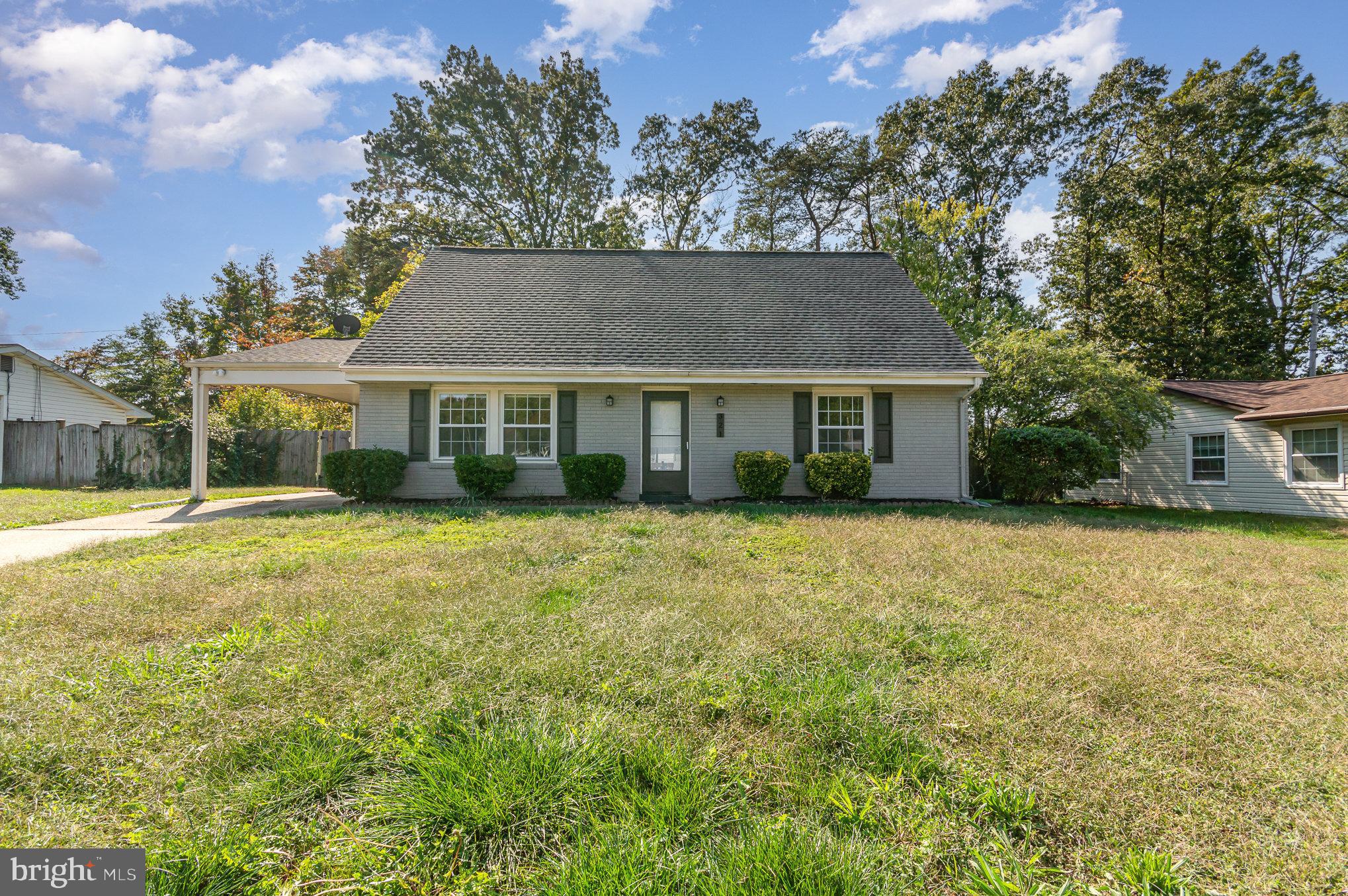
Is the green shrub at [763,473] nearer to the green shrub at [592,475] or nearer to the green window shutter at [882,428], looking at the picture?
the green window shutter at [882,428]

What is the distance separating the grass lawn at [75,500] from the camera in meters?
8.55

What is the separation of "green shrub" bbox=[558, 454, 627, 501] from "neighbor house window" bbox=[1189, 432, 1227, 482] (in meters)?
14.3

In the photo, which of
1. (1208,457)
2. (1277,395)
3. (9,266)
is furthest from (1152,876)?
(9,266)

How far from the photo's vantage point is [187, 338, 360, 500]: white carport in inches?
397

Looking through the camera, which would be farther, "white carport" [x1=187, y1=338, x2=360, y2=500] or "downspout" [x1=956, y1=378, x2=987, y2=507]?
"downspout" [x1=956, y1=378, x2=987, y2=507]

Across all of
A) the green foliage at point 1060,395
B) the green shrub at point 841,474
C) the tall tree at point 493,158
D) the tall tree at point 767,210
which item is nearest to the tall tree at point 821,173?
the tall tree at point 767,210

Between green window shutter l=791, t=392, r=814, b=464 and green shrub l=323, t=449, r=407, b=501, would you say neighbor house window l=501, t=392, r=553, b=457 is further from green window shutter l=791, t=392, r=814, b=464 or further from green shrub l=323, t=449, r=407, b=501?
green window shutter l=791, t=392, r=814, b=464

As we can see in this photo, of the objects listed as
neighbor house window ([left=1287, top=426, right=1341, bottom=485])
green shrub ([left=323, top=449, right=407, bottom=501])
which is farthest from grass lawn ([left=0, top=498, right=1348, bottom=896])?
neighbor house window ([left=1287, top=426, right=1341, bottom=485])

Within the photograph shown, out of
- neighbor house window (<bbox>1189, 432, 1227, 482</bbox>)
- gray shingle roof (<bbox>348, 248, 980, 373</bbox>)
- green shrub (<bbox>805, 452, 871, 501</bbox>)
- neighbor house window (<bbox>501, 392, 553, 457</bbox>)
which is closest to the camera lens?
green shrub (<bbox>805, 452, 871, 501</bbox>)

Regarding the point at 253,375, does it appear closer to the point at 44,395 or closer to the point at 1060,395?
the point at 44,395

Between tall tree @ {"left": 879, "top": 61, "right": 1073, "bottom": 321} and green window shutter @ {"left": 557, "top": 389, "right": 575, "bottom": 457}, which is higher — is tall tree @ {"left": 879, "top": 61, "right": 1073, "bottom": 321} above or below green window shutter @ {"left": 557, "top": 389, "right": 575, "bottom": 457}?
above

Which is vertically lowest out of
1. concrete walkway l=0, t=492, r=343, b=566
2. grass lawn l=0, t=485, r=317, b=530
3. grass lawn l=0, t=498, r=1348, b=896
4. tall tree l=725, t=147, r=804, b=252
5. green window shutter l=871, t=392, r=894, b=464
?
grass lawn l=0, t=498, r=1348, b=896

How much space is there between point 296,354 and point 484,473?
4800mm

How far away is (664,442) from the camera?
1115 centimetres
